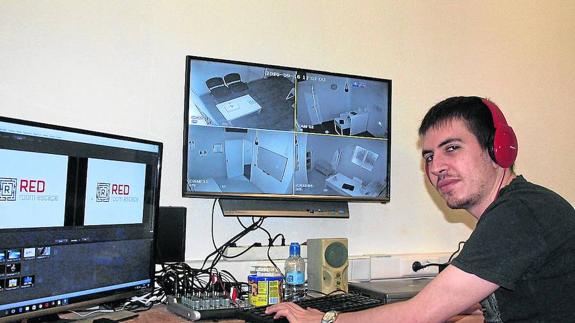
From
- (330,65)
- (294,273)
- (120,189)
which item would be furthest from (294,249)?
(330,65)

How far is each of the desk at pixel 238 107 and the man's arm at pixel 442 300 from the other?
1036 mm

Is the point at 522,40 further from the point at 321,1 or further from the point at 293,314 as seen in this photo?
the point at 293,314

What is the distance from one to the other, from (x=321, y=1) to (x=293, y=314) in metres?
1.54

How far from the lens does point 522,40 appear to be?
296cm

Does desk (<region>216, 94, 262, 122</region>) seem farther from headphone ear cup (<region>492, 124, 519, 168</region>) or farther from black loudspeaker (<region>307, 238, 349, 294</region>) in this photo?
headphone ear cup (<region>492, 124, 519, 168</region>)

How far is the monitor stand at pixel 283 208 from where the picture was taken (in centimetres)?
216

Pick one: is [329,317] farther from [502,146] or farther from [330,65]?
[330,65]

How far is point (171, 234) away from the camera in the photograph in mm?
2021

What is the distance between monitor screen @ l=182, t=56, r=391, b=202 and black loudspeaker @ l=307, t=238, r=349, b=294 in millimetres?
240

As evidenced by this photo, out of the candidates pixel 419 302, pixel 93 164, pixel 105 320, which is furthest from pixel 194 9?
pixel 419 302

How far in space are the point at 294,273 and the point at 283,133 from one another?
577mm

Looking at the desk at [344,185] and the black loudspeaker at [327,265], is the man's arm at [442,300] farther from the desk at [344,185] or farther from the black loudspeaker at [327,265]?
the desk at [344,185]

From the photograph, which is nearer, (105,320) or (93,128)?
(105,320)

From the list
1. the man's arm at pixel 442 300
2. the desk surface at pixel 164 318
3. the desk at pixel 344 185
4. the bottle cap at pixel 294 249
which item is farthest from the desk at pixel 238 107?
the man's arm at pixel 442 300
